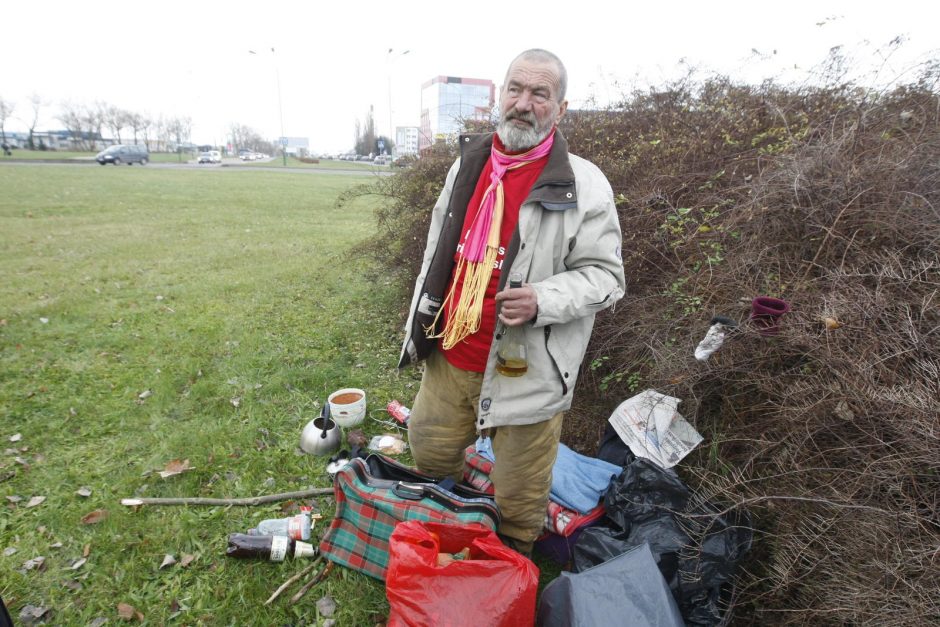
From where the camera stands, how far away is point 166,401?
3.76m

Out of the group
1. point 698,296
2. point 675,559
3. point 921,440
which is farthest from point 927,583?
point 698,296

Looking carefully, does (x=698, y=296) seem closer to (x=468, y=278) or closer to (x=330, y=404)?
(x=468, y=278)

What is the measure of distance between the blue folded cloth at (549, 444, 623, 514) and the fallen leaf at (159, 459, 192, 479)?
231cm

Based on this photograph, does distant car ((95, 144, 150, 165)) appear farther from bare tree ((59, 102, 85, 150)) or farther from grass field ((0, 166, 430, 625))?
bare tree ((59, 102, 85, 150))

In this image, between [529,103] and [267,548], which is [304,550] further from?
[529,103]

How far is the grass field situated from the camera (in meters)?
2.32

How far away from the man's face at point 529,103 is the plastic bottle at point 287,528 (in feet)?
7.16

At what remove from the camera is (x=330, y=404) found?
3.39 m

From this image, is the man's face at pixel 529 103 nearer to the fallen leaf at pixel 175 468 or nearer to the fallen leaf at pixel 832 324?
the fallen leaf at pixel 832 324

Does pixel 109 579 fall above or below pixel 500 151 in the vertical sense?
below

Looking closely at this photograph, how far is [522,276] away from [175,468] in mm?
2656

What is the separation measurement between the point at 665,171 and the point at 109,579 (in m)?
4.28

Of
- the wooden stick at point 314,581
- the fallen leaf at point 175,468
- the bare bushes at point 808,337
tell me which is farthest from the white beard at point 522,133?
the fallen leaf at point 175,468

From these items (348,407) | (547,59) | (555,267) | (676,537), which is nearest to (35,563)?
(348,407)
